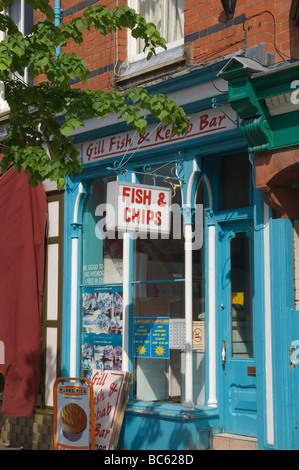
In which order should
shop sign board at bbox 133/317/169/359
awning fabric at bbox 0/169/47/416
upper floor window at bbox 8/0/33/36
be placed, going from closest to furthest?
Result: shop sign board at bbox 133/317/169/359 < awning fabric at bbox 0/169/47/416 < upper floor window at bbox 8/0/33/36

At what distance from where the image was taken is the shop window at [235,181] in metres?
8.88

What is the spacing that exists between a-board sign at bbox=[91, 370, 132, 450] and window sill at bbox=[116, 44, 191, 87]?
3840 millimetres

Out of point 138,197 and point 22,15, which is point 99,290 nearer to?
point 138,197

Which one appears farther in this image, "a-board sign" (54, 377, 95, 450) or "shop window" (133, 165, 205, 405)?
"shop window" (133, 165, 205, 405)

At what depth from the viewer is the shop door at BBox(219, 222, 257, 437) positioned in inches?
333

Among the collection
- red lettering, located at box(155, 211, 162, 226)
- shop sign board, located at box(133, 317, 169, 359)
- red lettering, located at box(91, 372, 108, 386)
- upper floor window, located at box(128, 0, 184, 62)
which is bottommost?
red lettering, located at box(91, 372, 108, 386)

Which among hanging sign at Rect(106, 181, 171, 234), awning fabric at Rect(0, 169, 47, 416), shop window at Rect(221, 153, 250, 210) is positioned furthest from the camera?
awning fabric at Rect(0, 169, 47, 416)

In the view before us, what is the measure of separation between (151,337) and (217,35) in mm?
3841

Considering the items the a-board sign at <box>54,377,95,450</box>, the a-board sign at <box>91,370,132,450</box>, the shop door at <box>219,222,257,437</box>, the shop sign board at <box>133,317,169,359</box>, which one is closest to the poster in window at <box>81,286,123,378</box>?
the shop sign board at <box>133,317,169,359</box>

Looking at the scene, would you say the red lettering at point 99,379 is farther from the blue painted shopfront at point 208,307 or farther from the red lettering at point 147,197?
the red lettering at point 147,197

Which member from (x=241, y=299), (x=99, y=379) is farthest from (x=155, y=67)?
(x=99, y=379)

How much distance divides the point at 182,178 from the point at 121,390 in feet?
8.96

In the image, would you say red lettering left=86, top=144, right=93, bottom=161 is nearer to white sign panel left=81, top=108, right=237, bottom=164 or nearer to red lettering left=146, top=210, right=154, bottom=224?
white sign panel left=81, top=108, right=237, bottom=164

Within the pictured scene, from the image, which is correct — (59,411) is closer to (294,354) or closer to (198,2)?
(294,354)
